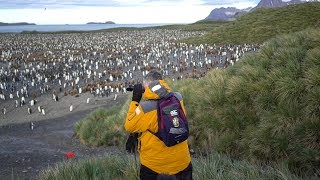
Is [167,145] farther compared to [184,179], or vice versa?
[184,179]

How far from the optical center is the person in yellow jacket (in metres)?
5.44

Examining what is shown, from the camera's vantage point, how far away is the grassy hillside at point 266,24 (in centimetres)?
4256

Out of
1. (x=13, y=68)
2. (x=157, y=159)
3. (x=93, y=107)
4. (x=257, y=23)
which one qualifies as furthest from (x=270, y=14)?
(x=157, y=159)

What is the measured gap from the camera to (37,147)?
50.5ft

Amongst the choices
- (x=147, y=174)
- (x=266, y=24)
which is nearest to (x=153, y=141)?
(x=147, y=174)

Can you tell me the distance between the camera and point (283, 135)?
9.29m

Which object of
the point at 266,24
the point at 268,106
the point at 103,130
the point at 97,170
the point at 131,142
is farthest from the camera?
the point at 266,24

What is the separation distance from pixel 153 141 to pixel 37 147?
10958mm

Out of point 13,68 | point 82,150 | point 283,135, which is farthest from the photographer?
point 13,68

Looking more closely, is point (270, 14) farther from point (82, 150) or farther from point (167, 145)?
point (167, 145)

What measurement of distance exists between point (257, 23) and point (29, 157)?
39.3 m

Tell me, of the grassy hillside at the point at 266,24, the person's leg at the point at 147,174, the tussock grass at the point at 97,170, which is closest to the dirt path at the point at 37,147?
the tussock grass at the point at 97,170

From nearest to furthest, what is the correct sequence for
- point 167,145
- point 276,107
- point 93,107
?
point 167,145 < point 276,107 < point 93,107

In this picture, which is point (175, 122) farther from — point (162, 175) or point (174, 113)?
point (162, 175)
